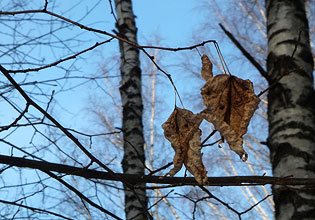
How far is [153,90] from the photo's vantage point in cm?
806

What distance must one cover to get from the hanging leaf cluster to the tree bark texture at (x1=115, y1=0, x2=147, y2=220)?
6.30 ft

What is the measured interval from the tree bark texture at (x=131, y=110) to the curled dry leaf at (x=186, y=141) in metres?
1.91

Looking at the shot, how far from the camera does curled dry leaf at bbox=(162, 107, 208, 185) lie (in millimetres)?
841

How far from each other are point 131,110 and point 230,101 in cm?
233

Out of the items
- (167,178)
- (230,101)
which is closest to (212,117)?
(230,101)

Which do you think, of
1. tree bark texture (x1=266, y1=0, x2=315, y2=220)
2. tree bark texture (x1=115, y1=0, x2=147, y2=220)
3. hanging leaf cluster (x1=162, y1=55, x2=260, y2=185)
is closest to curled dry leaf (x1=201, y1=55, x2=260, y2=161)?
hanging leaf cluster (x1=162, y1=55, x2=260, y2=185)

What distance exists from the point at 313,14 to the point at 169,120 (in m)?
6.35

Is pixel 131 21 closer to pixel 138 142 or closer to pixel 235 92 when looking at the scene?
pixel 138 142

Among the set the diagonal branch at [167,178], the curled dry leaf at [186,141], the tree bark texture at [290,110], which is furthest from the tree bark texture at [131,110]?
the curled dry leaf at [186,141]

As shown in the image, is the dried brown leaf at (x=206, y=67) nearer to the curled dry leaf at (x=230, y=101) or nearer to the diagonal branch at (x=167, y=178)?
the curled dry leaf at (x=230, y=101)

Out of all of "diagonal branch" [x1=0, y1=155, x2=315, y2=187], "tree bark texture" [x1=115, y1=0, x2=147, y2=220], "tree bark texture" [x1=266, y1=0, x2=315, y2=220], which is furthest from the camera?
"tree bark texture" [x1=115, y1=0, x2=147, y2=220]

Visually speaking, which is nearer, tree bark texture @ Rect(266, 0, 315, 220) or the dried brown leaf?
the dried brown leaf

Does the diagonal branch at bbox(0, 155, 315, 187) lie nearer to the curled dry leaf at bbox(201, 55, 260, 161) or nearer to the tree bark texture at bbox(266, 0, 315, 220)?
the curled dry leaf at bbox(201, 55, 260, 161)

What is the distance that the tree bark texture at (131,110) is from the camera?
2805 mm
